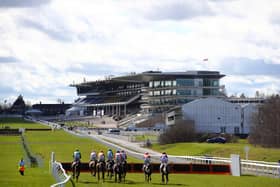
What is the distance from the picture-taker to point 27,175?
1729 inches

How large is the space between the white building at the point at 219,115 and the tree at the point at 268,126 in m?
40.8

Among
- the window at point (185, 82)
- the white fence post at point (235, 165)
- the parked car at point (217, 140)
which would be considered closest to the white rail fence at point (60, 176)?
the white fence post at point (235, 165)

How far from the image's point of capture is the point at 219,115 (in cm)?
14012

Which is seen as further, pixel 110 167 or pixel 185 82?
pixel 185 82

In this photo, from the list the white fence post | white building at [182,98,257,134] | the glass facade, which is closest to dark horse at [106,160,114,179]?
the white fence post

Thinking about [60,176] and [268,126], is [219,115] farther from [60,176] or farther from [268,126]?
[60,176]

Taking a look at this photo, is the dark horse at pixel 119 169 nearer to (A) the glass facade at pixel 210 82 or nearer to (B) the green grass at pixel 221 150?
(B) the green grass at pixel 221 150

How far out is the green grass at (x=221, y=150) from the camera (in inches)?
2416

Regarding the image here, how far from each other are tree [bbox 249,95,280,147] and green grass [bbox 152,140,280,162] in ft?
24.5

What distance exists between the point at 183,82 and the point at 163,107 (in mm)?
10218

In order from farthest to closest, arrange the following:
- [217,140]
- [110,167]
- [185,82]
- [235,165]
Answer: [185,82] → [217,140] → [235,165] → [110,167]

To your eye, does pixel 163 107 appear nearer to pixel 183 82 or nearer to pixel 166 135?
pixel 183 82

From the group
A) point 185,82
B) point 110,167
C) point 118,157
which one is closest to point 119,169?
point 118,157

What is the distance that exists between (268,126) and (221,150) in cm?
1809
